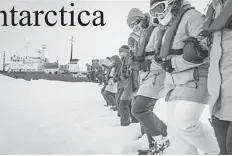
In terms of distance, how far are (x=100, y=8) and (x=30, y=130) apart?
102cm

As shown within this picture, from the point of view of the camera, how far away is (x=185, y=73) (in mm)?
1336

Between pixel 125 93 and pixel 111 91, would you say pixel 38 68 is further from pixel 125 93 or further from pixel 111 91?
pixel 111 91

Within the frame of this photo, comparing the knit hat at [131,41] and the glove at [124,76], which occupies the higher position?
the knit hat at [131,41]

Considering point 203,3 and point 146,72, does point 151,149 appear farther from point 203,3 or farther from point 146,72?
point 203,3

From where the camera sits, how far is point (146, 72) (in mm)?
1763

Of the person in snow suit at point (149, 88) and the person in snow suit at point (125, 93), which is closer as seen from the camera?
the person in snow suit at point (149, 88)

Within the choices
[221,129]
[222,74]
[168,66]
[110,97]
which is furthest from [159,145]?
[110,97]

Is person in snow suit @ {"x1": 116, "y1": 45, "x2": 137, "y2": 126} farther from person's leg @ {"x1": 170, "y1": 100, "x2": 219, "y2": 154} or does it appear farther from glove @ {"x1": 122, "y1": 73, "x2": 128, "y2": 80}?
person's leg @ {"x1": 170, "y1": 100, "x2": 219, "y2": 154}

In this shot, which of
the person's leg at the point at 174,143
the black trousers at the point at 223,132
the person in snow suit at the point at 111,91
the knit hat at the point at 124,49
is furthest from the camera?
the person in snow suit at the point at 111,91

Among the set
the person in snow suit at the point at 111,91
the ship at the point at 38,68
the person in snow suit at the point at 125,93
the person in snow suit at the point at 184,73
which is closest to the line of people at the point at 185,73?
the person in snow suit at the point at 184,73

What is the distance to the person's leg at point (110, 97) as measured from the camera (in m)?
3.09

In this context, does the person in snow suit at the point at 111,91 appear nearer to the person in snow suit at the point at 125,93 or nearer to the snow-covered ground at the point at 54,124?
the person in snow suit at the point at 125,93

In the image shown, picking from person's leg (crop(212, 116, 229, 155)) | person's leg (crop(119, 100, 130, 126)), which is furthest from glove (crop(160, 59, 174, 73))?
person's leg (crop(119, 100, 130, 126))

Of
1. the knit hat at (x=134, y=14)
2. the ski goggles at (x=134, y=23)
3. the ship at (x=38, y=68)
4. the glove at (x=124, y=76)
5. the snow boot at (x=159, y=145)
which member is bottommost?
the snow boot at (x=159, y=145)
